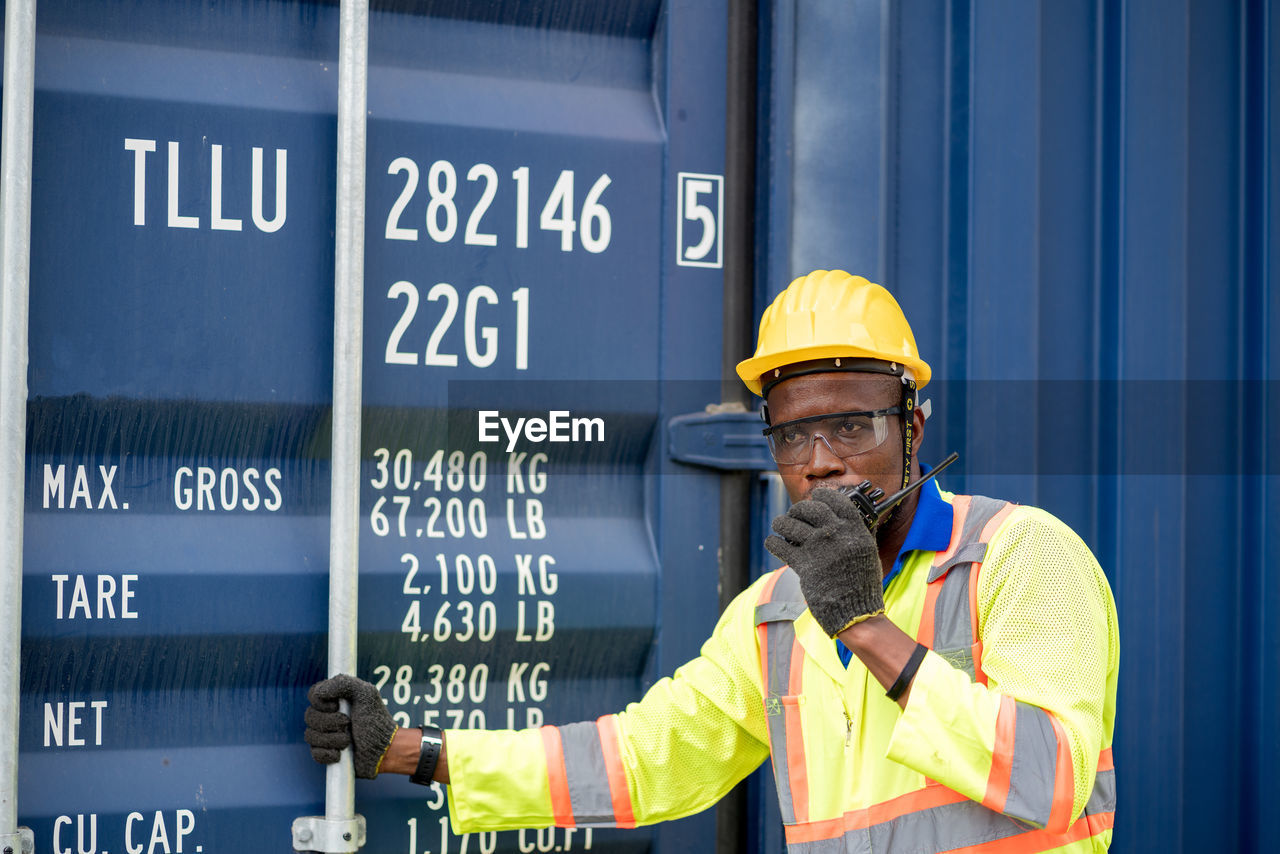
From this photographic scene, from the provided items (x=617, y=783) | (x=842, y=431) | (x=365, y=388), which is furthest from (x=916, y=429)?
(x=365, y=388)

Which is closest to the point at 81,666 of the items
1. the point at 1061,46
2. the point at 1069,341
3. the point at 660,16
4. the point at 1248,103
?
the point at 660,16

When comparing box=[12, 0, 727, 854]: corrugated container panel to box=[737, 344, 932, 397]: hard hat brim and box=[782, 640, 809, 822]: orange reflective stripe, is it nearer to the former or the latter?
box=[737, 344, 932, 397]: hard hat brim

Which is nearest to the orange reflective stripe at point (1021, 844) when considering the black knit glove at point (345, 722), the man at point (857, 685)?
the man at point (857, 685)

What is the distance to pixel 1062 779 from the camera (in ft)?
5.83

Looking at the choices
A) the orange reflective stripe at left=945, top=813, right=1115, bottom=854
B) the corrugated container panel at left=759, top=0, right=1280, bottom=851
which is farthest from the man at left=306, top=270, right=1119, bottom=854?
the corrugated container panel at left=759, top=0, right=1280, bottom=851

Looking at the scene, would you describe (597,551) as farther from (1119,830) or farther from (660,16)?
(1119,830)

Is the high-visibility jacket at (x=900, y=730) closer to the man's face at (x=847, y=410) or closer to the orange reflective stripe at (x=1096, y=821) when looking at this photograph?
the orange reflective stripe at (x=1096, y=821)

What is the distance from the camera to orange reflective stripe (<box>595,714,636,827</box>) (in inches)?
88.0

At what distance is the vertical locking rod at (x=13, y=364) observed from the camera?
1886mm

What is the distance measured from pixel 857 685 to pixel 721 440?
0.55 metres

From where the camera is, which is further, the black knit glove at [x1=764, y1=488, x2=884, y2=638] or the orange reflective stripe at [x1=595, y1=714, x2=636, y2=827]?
the orange reflective stripe at [x1=595, y1=714, x2=636, y2=827]

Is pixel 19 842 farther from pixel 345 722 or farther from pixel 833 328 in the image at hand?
pixel 833 328

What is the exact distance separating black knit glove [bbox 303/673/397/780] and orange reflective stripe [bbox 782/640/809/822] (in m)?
0.65

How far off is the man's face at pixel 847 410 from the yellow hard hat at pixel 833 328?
0.11 ft
